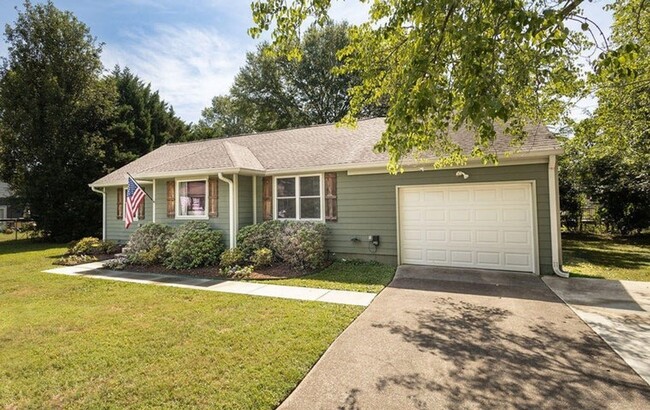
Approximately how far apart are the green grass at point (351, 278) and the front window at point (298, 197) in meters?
1.92

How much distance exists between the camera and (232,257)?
8938 millimetres

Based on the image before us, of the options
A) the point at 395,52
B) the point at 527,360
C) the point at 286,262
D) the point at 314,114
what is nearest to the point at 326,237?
the point at 286,262

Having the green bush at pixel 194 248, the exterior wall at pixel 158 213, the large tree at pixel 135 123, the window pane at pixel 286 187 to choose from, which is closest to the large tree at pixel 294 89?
the large tree at pixel 135 123

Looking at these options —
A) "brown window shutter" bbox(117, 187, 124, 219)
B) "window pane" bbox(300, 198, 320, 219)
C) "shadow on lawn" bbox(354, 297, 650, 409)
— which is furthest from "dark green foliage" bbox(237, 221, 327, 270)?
"brown window shutter" bbox(117, 187, 124, 219)

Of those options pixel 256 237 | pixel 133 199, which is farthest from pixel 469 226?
pixel 133 199

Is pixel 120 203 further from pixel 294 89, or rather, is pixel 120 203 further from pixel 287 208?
pixel 294 89

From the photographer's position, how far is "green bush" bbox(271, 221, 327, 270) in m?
8.65

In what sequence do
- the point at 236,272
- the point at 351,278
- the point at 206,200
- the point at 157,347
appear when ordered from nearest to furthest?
the point at 157,347
the point at 351,278
the point at 236,272
the point at 206,200

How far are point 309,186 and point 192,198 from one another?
3.87 meters

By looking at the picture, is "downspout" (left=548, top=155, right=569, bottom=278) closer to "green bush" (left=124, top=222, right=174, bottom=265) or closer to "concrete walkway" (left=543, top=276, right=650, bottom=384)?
"concrete walkway" (left=543, top=276, right=650, bottom=384)

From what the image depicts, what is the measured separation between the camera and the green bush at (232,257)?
8852 millimetres

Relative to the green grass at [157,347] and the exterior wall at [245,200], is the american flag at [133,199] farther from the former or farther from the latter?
the green grass at [157,347]

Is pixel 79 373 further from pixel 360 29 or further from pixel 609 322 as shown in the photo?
pixel 609 322

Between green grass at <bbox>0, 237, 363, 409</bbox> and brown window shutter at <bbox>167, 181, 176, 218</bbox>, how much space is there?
14.1 feet
